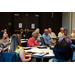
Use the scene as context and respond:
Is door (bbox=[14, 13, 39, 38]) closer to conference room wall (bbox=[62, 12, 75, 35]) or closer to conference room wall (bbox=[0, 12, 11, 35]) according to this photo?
conference room wall (bbox=[0, 12, 11, 35])

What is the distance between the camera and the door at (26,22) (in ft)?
34.5

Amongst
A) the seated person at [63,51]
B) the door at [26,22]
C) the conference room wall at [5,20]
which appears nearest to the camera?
the seated person at [63,51]

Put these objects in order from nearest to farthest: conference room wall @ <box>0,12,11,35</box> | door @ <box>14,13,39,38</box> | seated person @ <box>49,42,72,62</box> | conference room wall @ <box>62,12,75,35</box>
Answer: seated person @ <box>49,42,72,62</box>
conference room wall @ <box>62,12,75,35</box>
conference room wall @ <box>0,12,11,35</box>
door @ <box>14,13,39,38</box>

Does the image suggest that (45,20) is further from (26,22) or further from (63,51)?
(63,51)

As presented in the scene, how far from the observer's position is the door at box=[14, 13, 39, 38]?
414 inches

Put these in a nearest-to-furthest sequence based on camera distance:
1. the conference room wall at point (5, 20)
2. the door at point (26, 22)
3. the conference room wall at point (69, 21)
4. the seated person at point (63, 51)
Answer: the seated person at point (63, 51) → the conference room wall at point (69, 21) → the conference room wall at point (5, 20) → the door at point (26, 22)

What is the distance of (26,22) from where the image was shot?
35.2ft

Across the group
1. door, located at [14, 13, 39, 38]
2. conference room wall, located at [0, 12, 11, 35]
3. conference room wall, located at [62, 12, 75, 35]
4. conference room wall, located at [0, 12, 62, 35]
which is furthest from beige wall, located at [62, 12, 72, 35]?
conference room wall, located at [0, 12, 11, 35]

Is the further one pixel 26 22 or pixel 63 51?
pixel 26 22

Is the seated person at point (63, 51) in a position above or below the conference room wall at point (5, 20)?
below

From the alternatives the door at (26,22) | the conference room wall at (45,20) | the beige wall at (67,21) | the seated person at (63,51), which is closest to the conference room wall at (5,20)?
the conference room wall at (45,20)

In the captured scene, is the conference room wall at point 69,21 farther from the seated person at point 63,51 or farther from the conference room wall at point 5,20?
the seated person at point 63,51

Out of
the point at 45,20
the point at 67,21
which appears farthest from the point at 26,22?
the point at 67,21
